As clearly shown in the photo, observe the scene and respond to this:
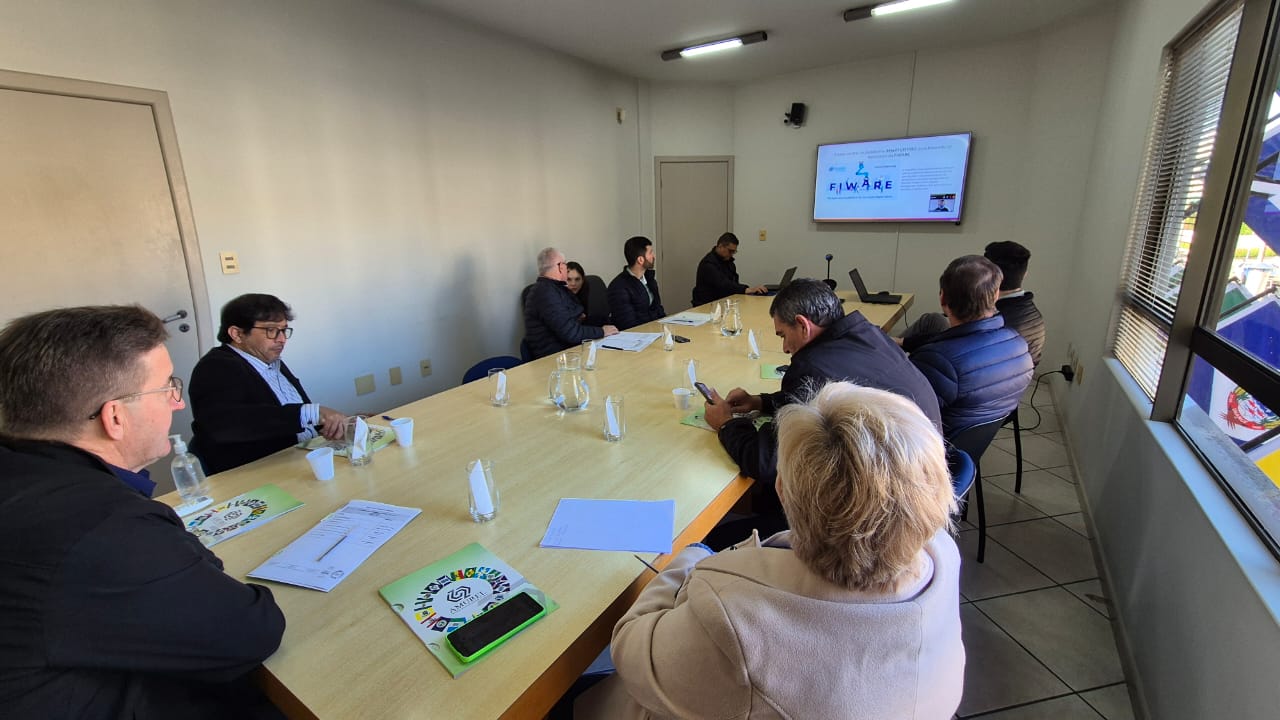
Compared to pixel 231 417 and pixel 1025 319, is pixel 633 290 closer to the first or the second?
pixel 1025 319

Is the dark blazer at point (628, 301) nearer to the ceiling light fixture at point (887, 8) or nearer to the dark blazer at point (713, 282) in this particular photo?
the dark blazer at point (713, 282)

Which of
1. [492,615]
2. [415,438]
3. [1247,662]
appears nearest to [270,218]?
[415,438]

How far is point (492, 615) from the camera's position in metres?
1.02

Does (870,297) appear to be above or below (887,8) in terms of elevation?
below

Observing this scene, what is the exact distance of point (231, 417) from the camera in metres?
1.81

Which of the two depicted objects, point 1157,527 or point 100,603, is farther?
point 1157,527

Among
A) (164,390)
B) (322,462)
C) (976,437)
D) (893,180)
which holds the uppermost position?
(893,180)

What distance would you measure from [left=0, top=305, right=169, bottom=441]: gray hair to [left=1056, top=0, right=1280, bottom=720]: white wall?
2221mm

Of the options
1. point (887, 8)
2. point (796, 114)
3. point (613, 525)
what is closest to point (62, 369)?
point (613, 525)

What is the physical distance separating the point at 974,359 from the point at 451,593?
1.95 m

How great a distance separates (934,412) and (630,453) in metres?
0.98

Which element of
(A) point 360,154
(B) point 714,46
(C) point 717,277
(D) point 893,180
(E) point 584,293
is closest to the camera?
(A) point 360,154

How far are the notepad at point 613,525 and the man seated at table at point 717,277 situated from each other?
3.86 meters

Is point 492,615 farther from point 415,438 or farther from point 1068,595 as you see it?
point 1068,595
